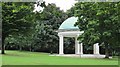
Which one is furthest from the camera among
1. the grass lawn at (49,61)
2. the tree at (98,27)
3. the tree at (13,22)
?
the tree at (13,22)

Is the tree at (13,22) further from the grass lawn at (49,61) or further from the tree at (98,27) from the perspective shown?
the grass lawn at (49,61)

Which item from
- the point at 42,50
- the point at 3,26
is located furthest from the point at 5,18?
the point at 42,50

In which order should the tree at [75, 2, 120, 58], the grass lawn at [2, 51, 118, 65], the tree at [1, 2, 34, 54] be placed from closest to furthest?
the grass lawn at [2, 51, 118, 65] < the tree at [75, 2, 120, 58] < the tree at [1, 2, 34, 54]

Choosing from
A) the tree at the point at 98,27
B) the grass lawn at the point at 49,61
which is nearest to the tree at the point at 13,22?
the tree at the point at 98,27

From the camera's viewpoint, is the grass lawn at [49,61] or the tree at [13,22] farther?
the tree at [13,22]

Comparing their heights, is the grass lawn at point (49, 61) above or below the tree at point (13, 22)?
below

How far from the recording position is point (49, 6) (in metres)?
8.83

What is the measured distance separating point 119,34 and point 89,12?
3568 millimetres

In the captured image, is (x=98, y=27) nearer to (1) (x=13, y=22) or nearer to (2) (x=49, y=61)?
(1) (x=13, y=22)

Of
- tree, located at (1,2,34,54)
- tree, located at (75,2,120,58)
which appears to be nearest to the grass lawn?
tree, located at (75,2,120,58)

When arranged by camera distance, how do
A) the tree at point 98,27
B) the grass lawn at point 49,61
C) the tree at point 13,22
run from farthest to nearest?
1. the tree at point 13,22
2. the tree at point 98,27
3. the grass lawn at point 49,61

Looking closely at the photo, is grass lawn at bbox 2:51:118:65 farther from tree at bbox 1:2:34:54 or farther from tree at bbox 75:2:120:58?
tree at bbox 1:2:34:54

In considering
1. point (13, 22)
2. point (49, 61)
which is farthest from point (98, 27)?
point (49, 61)

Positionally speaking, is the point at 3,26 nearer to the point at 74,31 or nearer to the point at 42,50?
the point at 74,31
